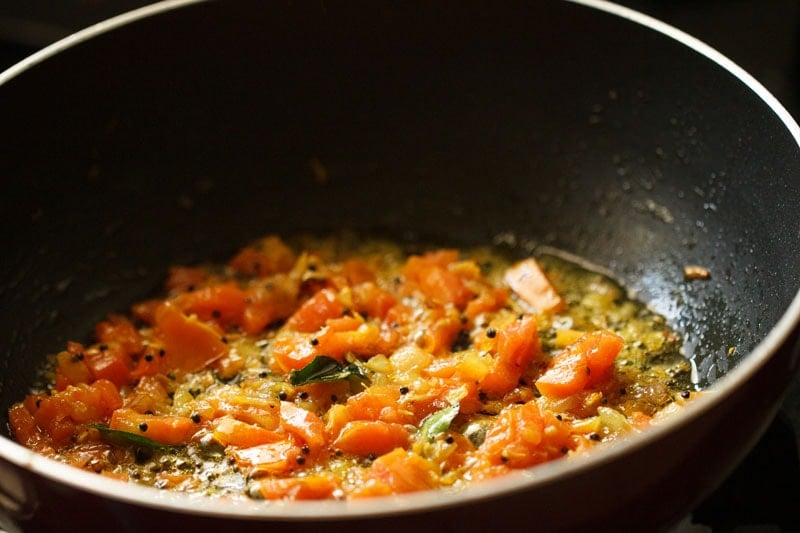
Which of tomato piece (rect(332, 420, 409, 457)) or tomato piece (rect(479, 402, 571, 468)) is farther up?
tomato piece (rect(479, 402, 571, 468))

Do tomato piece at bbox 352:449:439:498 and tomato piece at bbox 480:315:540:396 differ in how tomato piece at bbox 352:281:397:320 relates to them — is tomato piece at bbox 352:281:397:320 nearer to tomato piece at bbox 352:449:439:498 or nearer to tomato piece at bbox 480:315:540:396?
tomato piece at bbox 480:315:540:396

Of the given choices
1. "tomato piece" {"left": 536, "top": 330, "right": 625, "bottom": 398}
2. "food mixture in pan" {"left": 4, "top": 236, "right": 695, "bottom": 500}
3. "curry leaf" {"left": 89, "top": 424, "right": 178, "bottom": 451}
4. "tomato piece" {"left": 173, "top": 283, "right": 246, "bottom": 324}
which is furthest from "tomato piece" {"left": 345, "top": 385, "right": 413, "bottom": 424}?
"tomato piece" {"left": 173, "top": 283, "right": 246, "bottom": 324}

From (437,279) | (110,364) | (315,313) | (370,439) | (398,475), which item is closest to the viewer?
(398,475)

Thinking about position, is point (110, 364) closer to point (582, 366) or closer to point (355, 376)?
point (355, 376)

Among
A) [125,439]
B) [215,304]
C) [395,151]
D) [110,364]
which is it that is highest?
[395,151]

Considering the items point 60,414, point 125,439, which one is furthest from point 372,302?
point 60,414

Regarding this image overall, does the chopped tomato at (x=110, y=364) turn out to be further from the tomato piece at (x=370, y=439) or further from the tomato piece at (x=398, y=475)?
the tomato piece at (x=398, y=475)
